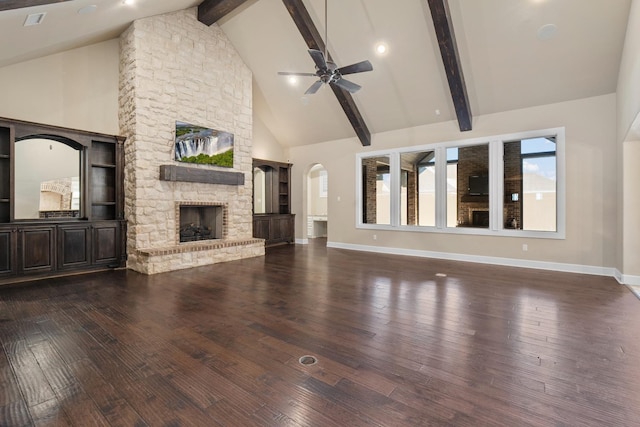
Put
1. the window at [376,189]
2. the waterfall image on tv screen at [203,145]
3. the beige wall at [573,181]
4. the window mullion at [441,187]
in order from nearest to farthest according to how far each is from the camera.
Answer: the beige wall at [573,181], the waterfall image on tv screen at [203,145], the window mullion at [441,187], the window at [376,189]

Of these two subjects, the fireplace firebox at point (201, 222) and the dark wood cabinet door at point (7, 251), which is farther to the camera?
the fireplace firebox at point (201, 222)

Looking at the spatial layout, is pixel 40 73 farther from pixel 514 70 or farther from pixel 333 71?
pixel 514 70

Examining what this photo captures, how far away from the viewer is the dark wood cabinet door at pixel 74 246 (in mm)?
5039

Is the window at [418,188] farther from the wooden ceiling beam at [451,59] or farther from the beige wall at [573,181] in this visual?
the wooden ceiling beam at [451,59]

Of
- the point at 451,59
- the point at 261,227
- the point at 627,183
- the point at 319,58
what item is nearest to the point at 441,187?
the point at 451,59

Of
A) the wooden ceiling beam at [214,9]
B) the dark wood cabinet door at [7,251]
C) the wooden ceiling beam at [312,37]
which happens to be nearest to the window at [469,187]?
the wooden ceiling beam at [312,37]

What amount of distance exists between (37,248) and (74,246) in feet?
1.54

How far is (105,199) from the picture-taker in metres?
5.84

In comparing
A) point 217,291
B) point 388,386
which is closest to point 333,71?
point 217,291

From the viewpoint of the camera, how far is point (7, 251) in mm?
4535

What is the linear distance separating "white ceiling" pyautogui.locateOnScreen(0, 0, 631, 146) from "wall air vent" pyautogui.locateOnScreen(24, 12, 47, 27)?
0.09 meters

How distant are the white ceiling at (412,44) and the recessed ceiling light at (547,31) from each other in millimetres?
55

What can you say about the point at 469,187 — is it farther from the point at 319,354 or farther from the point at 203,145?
the point at 203,145

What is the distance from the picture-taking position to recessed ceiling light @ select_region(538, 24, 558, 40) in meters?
4.67
